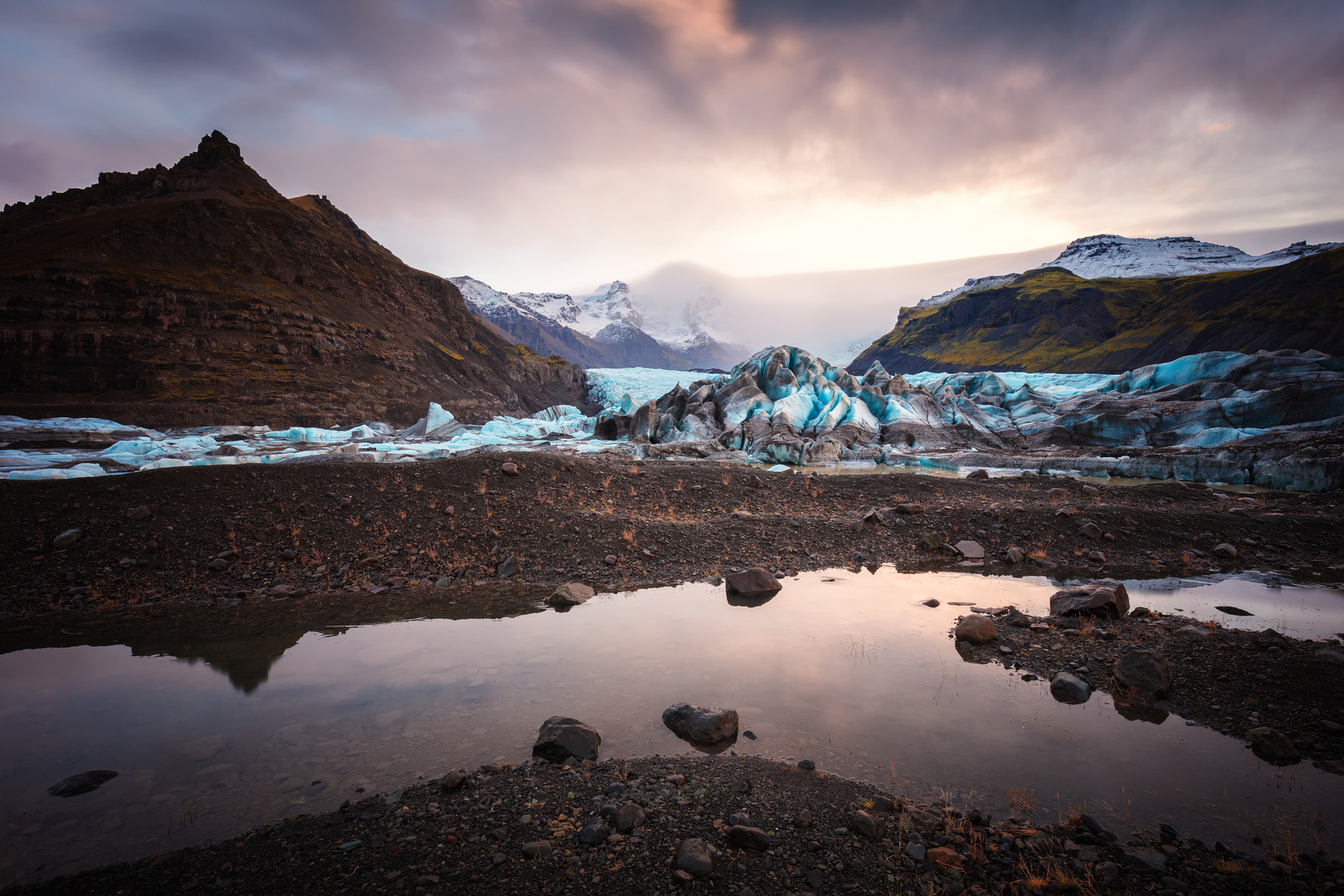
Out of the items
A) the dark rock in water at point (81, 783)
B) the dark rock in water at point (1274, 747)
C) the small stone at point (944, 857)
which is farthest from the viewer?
the dark rock in water at point (1274, 747)

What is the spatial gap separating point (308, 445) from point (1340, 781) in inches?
1793

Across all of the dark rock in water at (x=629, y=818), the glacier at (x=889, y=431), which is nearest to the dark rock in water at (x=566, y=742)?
the dark rock in water at (x=629, y=818)

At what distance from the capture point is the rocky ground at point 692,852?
400cm

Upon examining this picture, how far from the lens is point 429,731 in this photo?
6.54m

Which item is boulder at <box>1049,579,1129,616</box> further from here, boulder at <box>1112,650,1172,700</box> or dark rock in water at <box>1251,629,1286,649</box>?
boulder at <box>1112,650,1172,700</box>

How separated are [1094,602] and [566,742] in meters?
10.1

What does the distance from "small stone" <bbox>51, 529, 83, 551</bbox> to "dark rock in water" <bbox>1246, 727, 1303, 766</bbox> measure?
21.9m

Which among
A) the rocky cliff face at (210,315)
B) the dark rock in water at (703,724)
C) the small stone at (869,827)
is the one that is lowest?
the dark rock in water at (703,724)

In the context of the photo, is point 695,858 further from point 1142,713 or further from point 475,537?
point 475,537

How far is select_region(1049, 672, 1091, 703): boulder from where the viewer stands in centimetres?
725

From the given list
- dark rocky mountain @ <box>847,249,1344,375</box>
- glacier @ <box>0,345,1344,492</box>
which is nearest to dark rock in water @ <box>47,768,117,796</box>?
glacier @ <box>0,345,1344,492</box>

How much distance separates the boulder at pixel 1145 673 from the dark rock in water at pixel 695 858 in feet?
22.6

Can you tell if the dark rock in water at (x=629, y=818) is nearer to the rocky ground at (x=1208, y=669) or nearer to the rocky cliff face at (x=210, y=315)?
the rocky ground at (x=1208, y=669)

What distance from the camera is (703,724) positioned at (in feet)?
20.9
